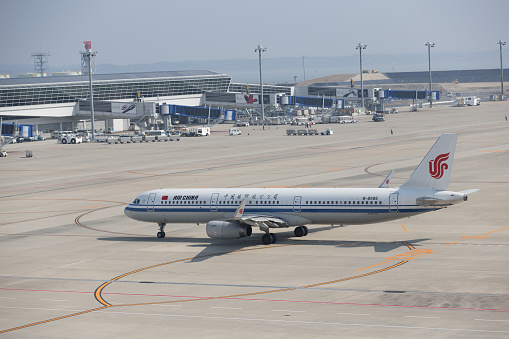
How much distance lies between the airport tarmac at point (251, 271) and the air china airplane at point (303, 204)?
1.74 meters

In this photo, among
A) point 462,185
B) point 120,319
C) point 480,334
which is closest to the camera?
point 480,334

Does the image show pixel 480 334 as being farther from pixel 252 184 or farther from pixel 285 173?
pixel 285 173

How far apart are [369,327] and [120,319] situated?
40.8 ft

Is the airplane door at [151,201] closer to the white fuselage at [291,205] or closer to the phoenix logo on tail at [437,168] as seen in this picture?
the white fuselage at [291,205]

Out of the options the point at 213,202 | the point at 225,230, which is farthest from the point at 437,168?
the point at 213,202

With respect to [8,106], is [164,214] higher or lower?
lower

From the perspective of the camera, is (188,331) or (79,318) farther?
(79,318)

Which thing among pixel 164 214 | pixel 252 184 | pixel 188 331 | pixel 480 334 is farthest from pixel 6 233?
pixel 480 334

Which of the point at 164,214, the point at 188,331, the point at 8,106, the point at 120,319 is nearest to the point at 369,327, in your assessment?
the point at 188,331

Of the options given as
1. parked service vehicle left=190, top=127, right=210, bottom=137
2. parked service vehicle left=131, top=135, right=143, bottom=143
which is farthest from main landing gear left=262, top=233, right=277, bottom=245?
parked service vehicle left=190, top=127, right=210, bottom=137

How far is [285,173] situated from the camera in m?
102

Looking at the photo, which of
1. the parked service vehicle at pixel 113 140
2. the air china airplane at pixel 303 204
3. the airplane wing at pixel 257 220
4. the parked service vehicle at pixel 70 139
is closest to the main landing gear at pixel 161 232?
the air china airplane at pixel 303 204

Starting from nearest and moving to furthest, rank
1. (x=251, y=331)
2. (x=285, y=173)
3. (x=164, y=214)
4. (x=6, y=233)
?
(x=251, y=331) → (x=164, y=214) → (x=6, y=233) → (x=285, y=173)

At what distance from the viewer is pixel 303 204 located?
5650 centimetres
